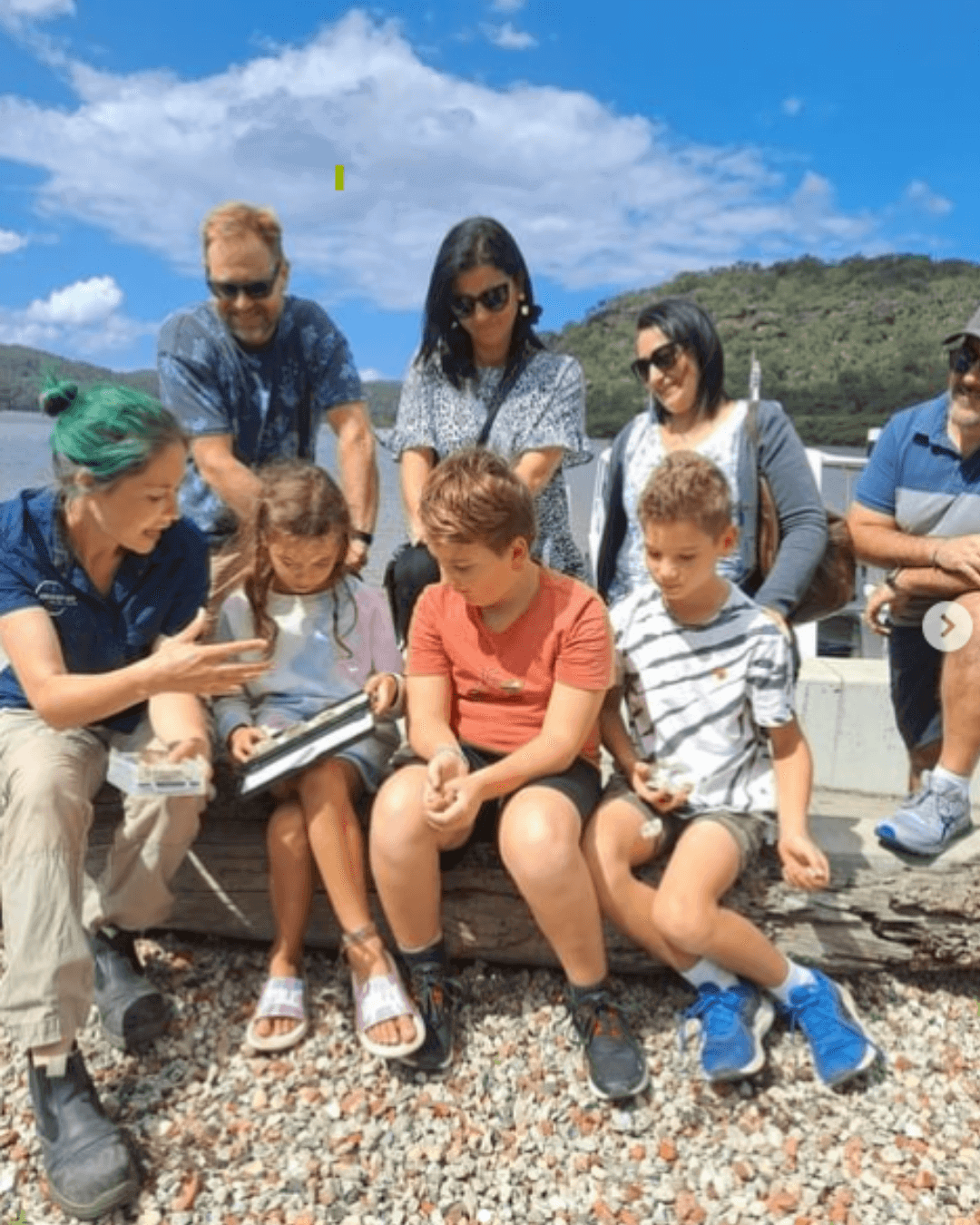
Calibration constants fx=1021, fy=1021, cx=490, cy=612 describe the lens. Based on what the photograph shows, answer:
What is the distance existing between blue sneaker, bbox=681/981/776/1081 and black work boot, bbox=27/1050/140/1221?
4.65 ft

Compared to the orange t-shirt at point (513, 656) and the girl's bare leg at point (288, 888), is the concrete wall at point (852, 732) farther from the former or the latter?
the girl's bare leg at point (288, 888)

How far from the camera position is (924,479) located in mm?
3252

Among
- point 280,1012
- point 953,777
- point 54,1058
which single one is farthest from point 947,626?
point 54,1058

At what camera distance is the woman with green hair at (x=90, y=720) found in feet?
7.63

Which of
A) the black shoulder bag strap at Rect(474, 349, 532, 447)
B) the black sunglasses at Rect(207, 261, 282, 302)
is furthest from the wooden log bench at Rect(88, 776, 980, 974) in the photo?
the black sunglasses at Rect(207, 261, 282, 302)

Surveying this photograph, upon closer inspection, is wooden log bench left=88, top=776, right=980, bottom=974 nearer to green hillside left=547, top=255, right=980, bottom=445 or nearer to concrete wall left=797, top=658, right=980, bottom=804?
concrete wall left=797, top=658, right=980, bottom=804

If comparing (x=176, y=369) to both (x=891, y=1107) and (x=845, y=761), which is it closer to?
(x=891, y=1107)

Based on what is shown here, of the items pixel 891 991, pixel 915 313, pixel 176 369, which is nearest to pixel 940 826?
pixel 891 991

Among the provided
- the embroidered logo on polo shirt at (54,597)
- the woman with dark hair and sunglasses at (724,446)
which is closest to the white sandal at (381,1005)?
the embroidered logo on polo shirt at (54,597)

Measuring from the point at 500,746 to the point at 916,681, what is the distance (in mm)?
1507

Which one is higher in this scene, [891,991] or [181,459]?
[181,459]

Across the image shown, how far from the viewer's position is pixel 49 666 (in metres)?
2.51

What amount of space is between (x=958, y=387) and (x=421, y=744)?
1.96 m

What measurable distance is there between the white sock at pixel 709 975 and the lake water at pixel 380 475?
1746 mm
